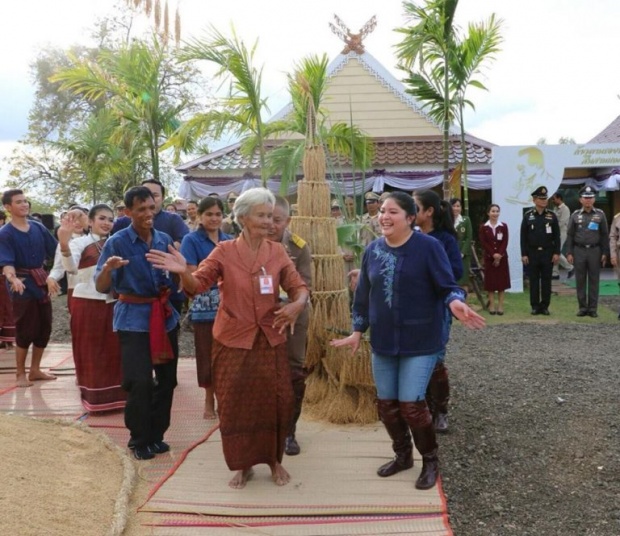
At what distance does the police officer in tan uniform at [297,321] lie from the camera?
428cm

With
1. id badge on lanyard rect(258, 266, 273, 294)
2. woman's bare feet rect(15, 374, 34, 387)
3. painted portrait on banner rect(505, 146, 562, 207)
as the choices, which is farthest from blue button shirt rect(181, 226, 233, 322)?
painted portrait on banner rect(505, 146, 562, 207)

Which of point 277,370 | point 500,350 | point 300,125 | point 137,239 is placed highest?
point 300,125

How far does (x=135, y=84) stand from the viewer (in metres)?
10.8

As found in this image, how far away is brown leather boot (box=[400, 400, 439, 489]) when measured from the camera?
144 inches

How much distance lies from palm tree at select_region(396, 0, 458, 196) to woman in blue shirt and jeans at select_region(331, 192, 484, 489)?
7470 mm

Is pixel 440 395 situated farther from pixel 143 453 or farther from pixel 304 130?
pixel 304 130

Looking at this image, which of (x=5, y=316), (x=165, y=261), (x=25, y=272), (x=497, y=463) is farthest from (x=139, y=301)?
(x=5, y=316)

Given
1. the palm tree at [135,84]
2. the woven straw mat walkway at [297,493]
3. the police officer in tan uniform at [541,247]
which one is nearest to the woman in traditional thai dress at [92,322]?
the woven straw mat walkway at [297,493]

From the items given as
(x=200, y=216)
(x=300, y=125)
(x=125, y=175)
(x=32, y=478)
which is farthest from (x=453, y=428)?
(x=125, y=175)

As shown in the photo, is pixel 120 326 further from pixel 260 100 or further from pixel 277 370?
pixel 260 100

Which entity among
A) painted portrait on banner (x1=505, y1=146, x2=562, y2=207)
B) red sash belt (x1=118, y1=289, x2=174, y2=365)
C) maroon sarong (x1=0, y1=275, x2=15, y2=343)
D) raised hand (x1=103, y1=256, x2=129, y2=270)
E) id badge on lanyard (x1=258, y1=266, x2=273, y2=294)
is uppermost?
painted portrait on banner (x1=505, y1=146, x2=562, y2=207)

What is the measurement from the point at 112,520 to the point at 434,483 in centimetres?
170

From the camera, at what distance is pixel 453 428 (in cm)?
482

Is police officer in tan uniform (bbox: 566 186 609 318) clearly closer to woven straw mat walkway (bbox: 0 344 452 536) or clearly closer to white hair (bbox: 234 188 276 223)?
woven straw mat walkway (bbox: 0 344 452 536)
